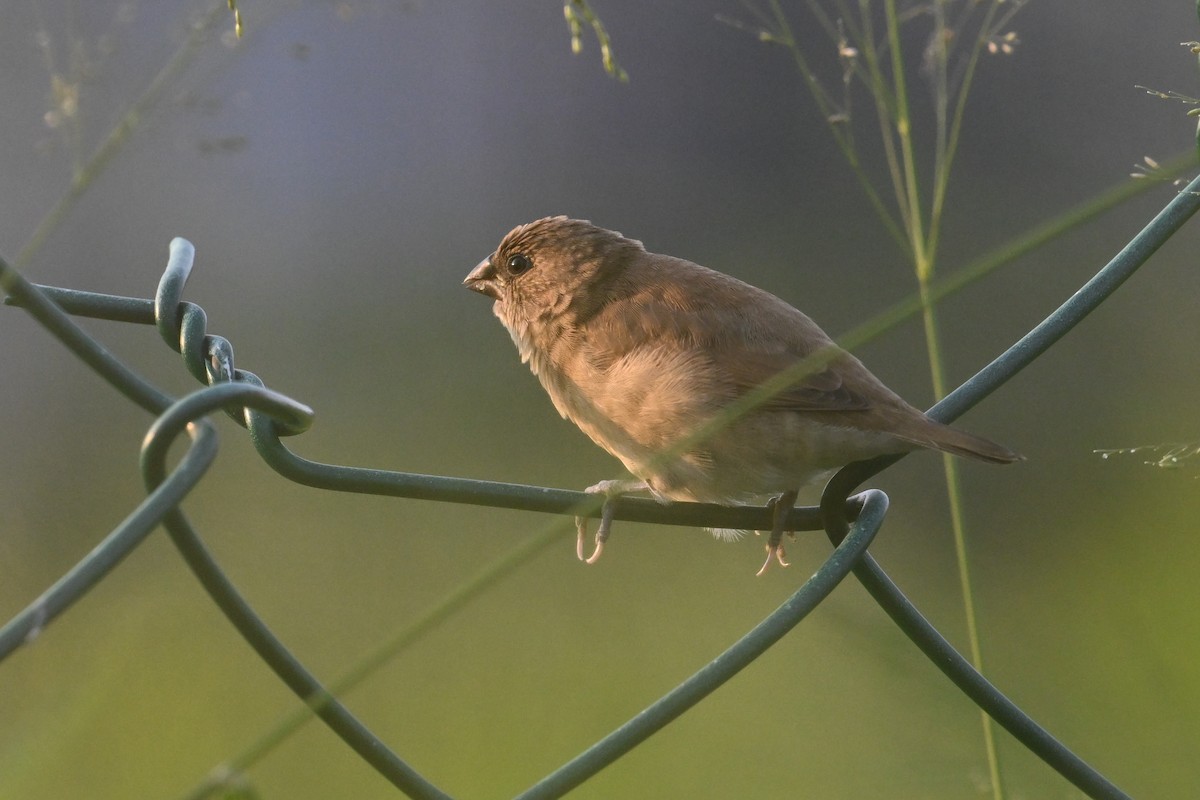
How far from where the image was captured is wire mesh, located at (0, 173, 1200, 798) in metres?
1.17


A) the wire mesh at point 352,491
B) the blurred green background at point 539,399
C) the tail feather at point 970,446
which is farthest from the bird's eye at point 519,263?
the wire mesh at point 352,491

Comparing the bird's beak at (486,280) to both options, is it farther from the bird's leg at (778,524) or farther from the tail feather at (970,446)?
the tail feather at (970,446)

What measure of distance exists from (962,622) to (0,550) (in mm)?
4270

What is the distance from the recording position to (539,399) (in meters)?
7.63

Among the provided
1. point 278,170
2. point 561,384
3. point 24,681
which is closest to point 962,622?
point 561,384

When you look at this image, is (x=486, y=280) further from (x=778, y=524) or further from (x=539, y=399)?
(x=539, y=399)

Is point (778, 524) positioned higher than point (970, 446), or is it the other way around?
point (778, 524)

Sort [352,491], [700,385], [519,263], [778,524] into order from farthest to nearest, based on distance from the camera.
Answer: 1. [519,263]
2. [700,385]
3. [778,524]
4. [352,491]

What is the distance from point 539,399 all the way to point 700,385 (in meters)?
4.58

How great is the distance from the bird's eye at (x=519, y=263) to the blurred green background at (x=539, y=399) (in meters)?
0.83

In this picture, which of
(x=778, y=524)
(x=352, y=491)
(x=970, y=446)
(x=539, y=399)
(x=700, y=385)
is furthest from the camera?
(x=539, y=399)

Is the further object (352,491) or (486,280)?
(486,280)

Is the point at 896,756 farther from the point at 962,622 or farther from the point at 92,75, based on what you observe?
the point at 92,75

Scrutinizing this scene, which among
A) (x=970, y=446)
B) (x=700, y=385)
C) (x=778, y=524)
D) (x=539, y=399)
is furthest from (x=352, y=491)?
(x=539, y=399)
